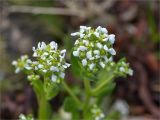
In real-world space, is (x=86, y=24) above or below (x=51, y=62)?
above

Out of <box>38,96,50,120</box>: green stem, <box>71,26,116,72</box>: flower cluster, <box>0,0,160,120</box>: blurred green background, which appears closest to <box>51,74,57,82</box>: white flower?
<box>71,26,116,72</box>: flower cluster

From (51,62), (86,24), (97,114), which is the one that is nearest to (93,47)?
(51,62)

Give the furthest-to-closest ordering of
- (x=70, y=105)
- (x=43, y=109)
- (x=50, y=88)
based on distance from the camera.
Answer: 1. (x=70, y=105)
2. (x=43, y=109)
3. (x=50, y=88)

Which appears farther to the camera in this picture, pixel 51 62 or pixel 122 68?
pixel 122 68

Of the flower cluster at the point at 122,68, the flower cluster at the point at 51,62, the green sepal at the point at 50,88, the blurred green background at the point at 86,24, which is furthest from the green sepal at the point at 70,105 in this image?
the blurred green background at the point at 86,24

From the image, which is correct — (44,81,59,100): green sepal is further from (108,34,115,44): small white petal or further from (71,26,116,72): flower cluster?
(108,34,115,44): small white petal

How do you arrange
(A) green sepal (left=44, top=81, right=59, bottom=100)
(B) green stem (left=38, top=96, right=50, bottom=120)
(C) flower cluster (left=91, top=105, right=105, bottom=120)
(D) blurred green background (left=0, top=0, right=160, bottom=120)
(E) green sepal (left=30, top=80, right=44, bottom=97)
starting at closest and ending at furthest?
(A) green sepal (left=44, top=81, right=59, bottom=100)
(E) green sepal (left=30, top=80, right=44, bottom=97)
(B) green stem (left=38, top=96, right=50, bottom=120)
(C) flower cluster (left=91, top=105, right=105, bottom=120)
(D) blurred green background (left=0, top=0, right=160, bottom=120)

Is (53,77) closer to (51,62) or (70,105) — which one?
(51,62)

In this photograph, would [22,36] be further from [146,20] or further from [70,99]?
[70,99]

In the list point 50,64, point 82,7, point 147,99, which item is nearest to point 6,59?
point 82,7
